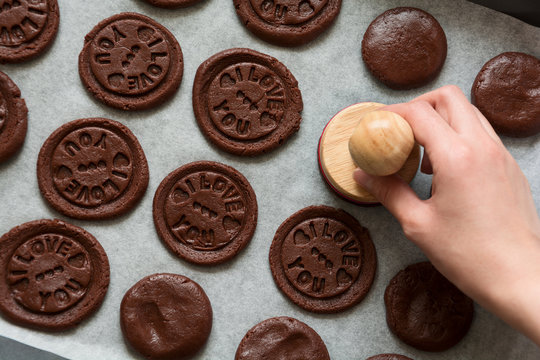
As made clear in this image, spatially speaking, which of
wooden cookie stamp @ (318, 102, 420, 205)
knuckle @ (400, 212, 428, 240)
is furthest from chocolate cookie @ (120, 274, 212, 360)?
knuckle @ (400, 212, 428, 240)

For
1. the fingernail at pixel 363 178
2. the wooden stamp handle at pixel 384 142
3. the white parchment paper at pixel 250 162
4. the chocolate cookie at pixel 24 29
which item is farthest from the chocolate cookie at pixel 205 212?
the chocolate cookie at pixel 24 29

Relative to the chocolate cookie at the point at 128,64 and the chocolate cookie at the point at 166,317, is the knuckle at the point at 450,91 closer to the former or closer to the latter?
the chocolate cookie at the point at 128,64

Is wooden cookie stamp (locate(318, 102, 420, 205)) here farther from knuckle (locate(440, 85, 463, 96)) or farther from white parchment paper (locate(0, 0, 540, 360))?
knuckle (locate(440, 85, 463, 96))

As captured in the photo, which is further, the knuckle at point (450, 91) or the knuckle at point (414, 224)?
the knuckle at point (450, 91)

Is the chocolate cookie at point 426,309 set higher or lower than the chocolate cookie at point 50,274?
lower

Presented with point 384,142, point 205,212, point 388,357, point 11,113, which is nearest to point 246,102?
point 205,212

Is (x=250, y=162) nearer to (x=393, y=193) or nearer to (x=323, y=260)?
(x=323, y=260)
